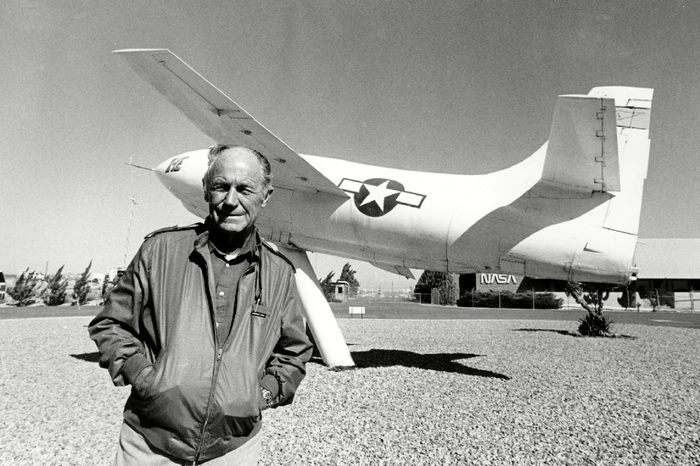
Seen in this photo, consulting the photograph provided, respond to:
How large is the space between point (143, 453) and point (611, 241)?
22.4ft

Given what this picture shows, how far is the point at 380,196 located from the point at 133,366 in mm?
6203

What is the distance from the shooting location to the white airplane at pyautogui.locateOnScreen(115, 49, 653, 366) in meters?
6.32

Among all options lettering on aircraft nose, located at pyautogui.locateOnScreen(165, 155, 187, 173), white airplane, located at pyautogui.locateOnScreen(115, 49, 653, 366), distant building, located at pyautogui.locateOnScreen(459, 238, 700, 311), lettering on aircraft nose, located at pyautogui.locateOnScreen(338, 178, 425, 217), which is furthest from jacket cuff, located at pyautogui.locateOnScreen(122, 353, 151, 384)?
distant building, located at pyautogui.locateOnScreen(459, 238, 700, 311)

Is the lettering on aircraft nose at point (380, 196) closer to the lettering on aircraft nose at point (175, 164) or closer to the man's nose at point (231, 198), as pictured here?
the lettering on aircraft nose at point (175, 164)

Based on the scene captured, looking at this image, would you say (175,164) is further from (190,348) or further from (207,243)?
(190,348)

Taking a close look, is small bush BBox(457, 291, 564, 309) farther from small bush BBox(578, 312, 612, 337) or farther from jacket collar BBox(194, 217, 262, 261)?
jacket collar BBox(194, 217, 262, 261)

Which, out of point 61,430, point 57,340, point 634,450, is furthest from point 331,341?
point 57,340

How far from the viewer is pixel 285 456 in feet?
13.5

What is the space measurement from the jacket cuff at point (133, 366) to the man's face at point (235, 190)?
61 cm

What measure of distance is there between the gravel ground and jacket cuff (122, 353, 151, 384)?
110 inches

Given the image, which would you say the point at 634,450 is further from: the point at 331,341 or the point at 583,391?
the point at 331,341

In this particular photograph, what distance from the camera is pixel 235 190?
1.94 meters

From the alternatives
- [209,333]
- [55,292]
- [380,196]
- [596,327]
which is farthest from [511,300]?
[209,333]

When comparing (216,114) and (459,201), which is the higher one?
(216,114)
